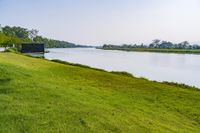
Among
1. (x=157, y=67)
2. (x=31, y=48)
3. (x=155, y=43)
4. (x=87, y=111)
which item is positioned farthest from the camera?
(x=155, y=43)

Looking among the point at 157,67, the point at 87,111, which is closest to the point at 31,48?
the point at 157,67

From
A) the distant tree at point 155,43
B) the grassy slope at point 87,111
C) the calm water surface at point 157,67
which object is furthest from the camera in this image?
the distant tree at point 155,43

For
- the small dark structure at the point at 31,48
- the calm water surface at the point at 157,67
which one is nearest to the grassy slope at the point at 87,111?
the calm water surface at the point at 157,67

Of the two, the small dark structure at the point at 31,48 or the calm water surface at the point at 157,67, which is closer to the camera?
the calm water surface at the point at 157,67

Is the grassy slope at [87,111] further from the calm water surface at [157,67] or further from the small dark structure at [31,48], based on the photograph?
the small dark structure at [31,48]

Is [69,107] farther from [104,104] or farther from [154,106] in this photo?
[154,106]

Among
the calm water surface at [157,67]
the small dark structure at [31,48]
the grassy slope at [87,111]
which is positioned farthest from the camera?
the small dark structure at [31,48]

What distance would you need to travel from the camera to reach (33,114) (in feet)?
19.3

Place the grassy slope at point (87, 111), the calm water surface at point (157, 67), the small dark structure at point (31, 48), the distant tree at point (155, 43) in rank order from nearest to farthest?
the grassy slope at point (87, 111) → the calm water surface at point (157, 67) → the small dark structure at point (31, 48) → the distant tree at point (155, 43)

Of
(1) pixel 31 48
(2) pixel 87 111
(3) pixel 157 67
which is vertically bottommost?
(3) pixel 157 67

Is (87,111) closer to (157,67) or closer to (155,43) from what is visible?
(157,67)

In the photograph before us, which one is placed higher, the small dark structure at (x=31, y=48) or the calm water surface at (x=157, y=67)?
the small dark structure at (x=31, y=48)

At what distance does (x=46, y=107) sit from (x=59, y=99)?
76 centimetres

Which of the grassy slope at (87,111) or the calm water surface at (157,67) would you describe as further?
the calm water surface at (157,67)
